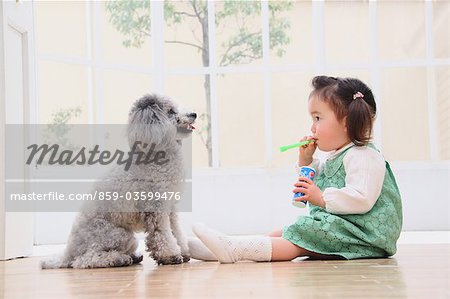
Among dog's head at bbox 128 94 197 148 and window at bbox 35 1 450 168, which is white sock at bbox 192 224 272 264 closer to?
dog's head at bbox 128 94 197 148

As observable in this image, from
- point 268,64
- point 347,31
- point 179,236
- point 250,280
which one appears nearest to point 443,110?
point 347,31

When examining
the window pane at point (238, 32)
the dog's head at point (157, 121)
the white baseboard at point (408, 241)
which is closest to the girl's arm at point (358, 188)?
the dog's head at point (157, 121)

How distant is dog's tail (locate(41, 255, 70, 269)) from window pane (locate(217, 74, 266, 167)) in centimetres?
293

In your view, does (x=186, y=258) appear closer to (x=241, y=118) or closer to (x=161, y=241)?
(x=161, y=241)

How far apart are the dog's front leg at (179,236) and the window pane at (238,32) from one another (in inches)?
117

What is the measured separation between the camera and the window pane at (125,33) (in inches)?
216

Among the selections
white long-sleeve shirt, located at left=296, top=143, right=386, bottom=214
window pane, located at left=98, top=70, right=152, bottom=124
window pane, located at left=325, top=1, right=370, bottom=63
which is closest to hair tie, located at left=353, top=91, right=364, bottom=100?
white long-sleeve shirt, located at left=296, top=143, right=386, bottom=214

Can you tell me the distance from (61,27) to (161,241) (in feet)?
9.23

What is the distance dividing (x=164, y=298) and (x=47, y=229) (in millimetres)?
3535

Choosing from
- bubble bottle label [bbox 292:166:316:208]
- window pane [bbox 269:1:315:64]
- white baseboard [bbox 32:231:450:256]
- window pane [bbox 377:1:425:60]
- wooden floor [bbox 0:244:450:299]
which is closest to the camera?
wooden floor [bbox 0:244:450:299]

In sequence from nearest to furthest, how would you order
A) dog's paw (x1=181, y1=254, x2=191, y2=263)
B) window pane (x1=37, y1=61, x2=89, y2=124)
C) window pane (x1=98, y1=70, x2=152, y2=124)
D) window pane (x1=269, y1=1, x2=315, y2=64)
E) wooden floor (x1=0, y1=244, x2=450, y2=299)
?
1. wooden floor (x1=0, y1=244, x2=450, y2=299)
2. dog's paw (x1=181, y1=254, x2=191, y2=263)
3. window pane (x1=37, y1=61, x2=89, y2=124)
4. window pane (x1=98, y1=70, x2=152, y2=124)
5. window pane (x1=269, y1=1, x2=315, y2=64)

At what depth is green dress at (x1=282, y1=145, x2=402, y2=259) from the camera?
2.63 meters

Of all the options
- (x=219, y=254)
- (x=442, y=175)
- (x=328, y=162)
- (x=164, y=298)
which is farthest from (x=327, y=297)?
(x=442, y=175)

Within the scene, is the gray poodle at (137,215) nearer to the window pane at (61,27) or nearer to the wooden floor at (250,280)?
the wooden floor at (250,280)
